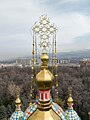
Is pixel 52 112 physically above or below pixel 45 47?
below

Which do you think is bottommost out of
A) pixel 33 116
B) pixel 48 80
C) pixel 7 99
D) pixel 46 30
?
pixel 7 99

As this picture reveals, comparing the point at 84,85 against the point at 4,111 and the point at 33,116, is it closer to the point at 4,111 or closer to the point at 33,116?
the point at 4,111

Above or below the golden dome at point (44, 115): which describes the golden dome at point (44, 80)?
above

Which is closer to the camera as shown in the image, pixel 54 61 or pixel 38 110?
pixel 38 110

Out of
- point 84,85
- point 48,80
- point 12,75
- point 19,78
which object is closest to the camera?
point 48,80

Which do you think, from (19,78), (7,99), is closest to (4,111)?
(7,99)

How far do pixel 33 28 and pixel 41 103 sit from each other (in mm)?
871

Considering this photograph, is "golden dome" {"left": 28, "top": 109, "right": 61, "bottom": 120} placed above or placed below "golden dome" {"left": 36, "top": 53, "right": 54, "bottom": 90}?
below

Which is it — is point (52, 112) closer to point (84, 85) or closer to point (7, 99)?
point (7, 99)

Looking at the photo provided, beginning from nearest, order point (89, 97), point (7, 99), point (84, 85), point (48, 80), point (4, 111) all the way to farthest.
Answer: point (48, 80)
point (4, 111)
point (89, 97)
point (7, 99)
point (84, 85)

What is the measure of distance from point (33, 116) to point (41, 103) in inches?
6.6

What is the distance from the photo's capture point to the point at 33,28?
2.63 metres

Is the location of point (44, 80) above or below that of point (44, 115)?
above

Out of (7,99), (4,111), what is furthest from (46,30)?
(7,99)
